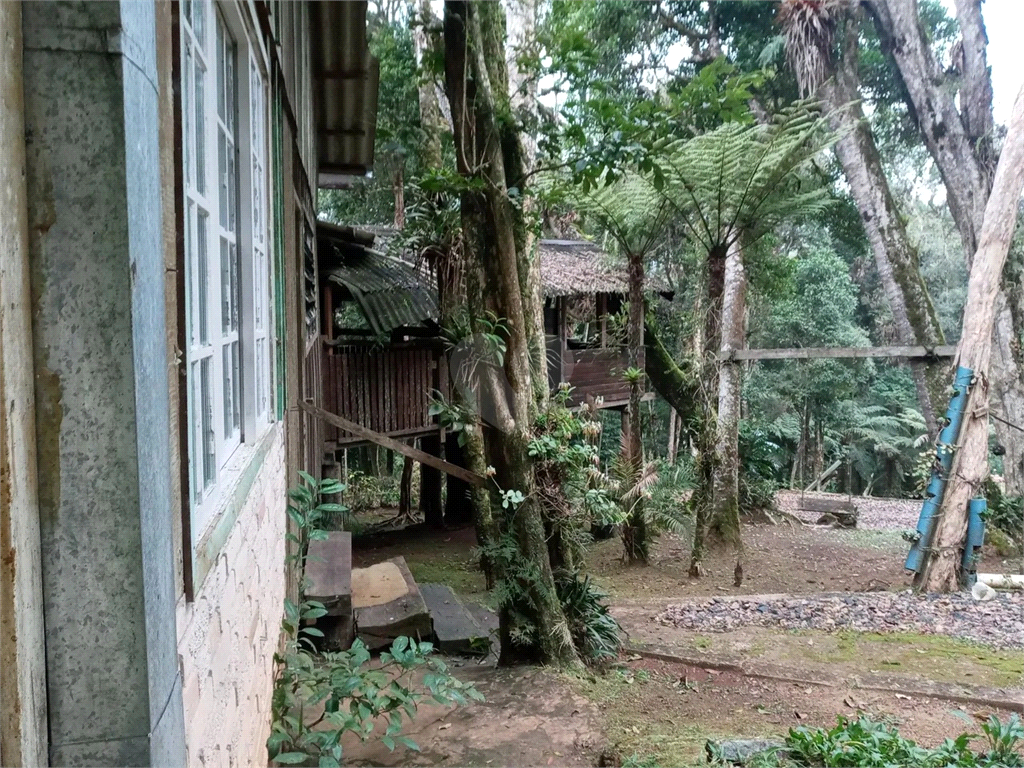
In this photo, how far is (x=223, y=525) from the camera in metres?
1.74

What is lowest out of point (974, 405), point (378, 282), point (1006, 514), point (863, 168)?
point (1006, 514)

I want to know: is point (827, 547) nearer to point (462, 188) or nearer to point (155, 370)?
point (462, 188)

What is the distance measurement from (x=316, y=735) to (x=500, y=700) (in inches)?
73.6

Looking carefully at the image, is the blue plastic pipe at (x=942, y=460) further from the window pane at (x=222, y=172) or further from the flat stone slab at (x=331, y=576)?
the window pane at (x=222, y=172)

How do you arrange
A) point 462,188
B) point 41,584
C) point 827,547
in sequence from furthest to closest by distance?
point 827,547
point 462,188
point 41,584

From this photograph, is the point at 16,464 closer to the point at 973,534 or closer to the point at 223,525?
the point at 223,525

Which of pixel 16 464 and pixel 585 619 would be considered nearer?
pixel 16 464

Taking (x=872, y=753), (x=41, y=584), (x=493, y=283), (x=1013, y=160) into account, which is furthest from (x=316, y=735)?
(x=1013, y=160)

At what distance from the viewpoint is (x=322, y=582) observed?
4.96 m

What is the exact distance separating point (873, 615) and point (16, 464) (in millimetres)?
7270

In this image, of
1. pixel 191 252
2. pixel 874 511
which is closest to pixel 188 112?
pixel 191 252

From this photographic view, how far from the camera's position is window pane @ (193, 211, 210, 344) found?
1840 millimetres

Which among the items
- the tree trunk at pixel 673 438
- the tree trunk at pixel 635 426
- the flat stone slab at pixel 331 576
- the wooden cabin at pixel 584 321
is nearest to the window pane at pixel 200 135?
the flat stone slab at pixel 331 576

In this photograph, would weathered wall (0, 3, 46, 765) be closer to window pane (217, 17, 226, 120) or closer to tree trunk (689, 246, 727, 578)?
window pane (217, 17, 226, 120)
